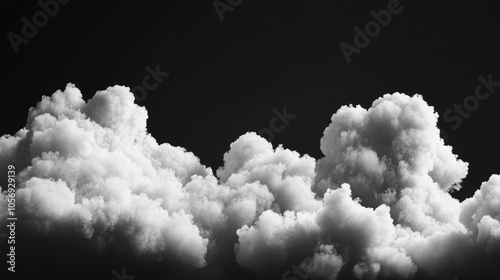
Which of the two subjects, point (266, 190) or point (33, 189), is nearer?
point (33, 189)

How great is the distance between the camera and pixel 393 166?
58156mm

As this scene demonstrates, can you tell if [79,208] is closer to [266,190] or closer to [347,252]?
[266,190]

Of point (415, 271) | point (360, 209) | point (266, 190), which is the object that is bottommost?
→ point (415, 271)

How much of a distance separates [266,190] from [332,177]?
4.83m

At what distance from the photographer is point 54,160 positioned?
2138 inches

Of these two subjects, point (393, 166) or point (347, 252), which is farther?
point (393, 166)

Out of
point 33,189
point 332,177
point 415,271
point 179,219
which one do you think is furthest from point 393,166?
point 33,189

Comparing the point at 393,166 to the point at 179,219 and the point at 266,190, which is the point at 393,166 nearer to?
the point at 266,190

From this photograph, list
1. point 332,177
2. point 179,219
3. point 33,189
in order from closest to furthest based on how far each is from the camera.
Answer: point 33,189 < point 179,219 < point 332,177

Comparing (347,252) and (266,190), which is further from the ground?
(266,190)

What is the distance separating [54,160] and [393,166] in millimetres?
22670

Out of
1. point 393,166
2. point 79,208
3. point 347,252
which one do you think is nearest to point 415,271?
point 347,252

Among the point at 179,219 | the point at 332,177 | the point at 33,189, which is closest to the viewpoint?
the point at 33,189

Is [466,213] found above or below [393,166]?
below
